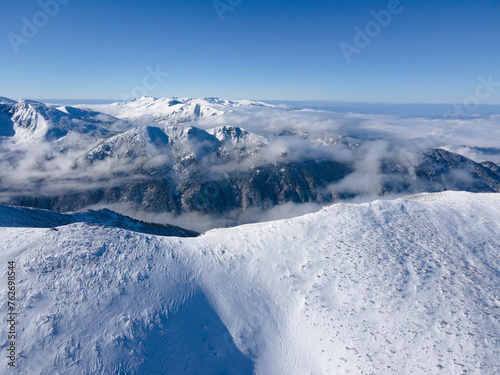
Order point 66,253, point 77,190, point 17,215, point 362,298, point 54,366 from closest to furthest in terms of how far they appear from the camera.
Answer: point 54,366, point 362,298, point 66,253, point 17,215, point 77,190

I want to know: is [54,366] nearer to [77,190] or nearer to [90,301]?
[90,301]

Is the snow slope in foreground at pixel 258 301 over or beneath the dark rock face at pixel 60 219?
over

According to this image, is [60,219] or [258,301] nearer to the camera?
[258,301]

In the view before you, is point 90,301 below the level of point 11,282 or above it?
below

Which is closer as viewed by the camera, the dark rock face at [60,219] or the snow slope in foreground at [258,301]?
the snow slope in foreground at [258,301]

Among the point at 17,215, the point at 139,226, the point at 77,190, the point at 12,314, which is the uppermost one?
the point at 12,314

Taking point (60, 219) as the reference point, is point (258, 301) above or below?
above

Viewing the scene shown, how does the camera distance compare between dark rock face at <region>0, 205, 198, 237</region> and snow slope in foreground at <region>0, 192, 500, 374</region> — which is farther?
dark rock face at <region>0, 205, 198, 237</region>

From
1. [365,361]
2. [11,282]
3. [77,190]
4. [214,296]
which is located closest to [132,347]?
[214,296]
